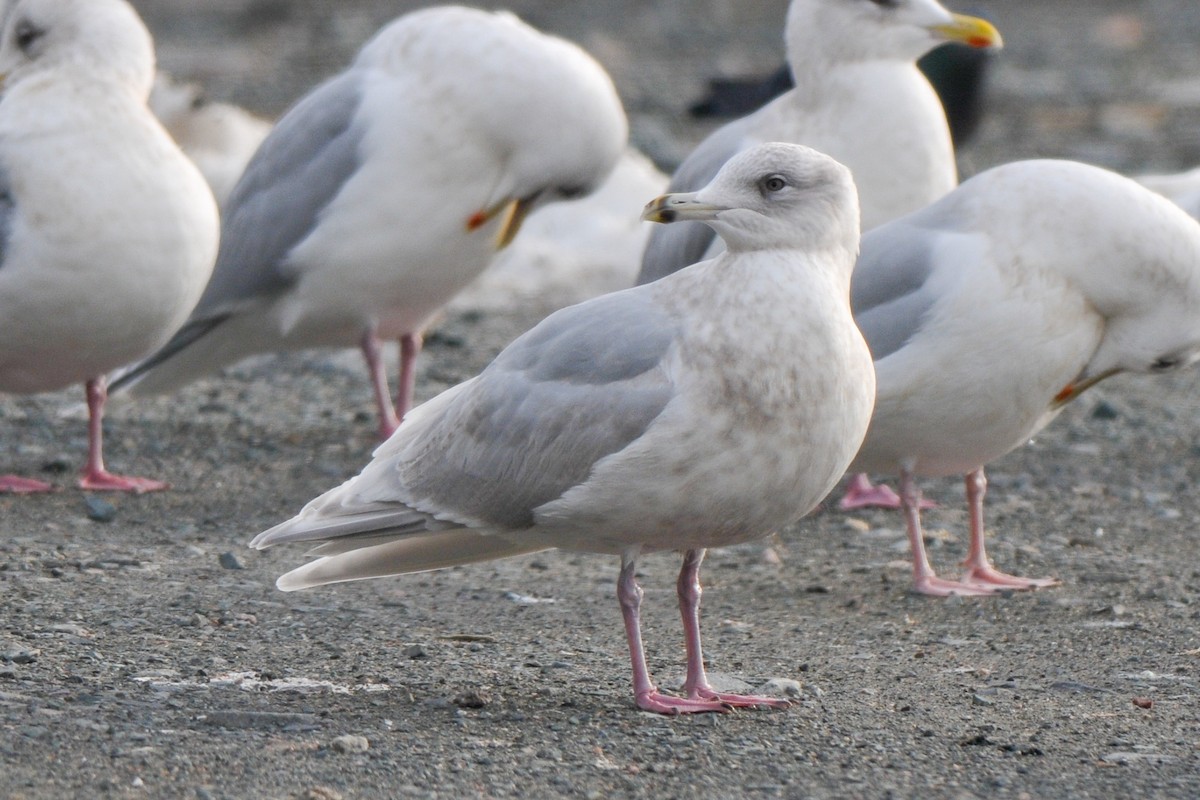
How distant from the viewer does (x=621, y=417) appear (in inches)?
144

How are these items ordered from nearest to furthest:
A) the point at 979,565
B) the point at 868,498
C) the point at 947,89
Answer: the point at 979,565, the point at 868,498, the point at 947,89

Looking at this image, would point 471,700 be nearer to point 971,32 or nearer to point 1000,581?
point 1000,581

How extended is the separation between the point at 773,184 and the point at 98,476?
304cm

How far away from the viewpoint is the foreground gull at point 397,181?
657 centimetres

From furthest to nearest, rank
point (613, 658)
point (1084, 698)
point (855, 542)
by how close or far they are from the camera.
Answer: point (855, 542), point (613, 658), point (1084, 698)

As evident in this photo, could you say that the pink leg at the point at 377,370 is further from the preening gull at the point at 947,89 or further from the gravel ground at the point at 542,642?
the preening gull at the point at 947,89

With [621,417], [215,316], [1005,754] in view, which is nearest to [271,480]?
[215,316]

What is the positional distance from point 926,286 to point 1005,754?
5.57ft

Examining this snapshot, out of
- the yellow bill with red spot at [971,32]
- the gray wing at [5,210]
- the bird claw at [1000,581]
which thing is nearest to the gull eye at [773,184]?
the bird claw at [1000,581]

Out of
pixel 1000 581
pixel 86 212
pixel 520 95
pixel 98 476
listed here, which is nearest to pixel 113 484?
pixel 98 476

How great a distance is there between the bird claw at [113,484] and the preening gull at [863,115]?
70.5 inches

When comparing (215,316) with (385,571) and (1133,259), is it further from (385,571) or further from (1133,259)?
(1133,259)

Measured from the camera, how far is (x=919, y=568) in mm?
5148

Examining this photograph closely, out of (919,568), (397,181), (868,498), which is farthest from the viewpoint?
(397,181)
